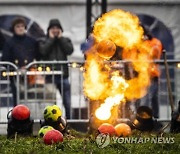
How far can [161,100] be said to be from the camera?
13289 millimetres

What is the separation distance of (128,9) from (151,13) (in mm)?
561

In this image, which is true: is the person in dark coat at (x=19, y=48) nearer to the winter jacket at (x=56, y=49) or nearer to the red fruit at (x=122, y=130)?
the winter jacket at (x=56, y=49)

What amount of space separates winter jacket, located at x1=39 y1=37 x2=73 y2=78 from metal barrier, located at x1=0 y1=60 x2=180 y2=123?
112cm

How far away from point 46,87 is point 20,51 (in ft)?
6.11

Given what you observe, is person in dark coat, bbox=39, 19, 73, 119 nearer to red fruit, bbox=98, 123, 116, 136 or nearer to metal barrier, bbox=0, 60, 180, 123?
metal barrier, bbox=0, 60, 180, 123

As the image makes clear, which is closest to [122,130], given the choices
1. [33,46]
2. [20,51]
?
[20,51]

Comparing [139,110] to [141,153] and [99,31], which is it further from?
[141,153]

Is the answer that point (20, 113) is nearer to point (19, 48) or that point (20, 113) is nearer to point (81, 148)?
point (81, 148)

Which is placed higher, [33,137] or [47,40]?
[47,40]

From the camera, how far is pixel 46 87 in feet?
42.9

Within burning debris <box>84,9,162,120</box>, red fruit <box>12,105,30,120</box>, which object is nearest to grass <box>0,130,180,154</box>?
red fruit <box>12,105,30,120</box>

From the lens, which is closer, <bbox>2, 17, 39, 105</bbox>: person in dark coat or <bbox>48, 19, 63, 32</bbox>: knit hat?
<bbox>2, 17, 39, 105</bbox>: person in dark coat

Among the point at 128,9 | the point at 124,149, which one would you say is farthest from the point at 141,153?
the point at 128,9

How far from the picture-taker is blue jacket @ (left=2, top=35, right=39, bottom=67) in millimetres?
14492
